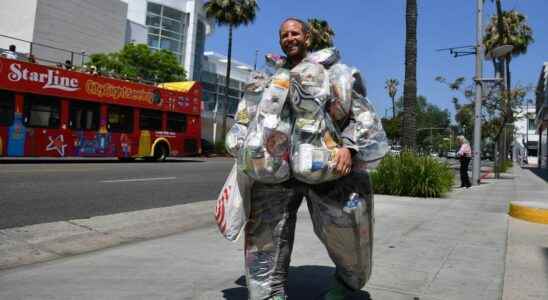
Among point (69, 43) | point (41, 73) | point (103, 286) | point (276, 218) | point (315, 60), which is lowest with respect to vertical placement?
point (103, 286)

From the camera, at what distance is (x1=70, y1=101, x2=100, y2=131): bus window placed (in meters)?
16.8

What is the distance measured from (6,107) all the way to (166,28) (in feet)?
151

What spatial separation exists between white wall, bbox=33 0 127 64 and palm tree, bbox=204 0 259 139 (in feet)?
48.2

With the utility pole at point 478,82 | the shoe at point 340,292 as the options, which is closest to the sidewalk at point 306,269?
the shoe at point 340,292

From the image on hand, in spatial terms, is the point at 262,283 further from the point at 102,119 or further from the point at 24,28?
the point at 24,28

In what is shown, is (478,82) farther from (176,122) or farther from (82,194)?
(82,194)

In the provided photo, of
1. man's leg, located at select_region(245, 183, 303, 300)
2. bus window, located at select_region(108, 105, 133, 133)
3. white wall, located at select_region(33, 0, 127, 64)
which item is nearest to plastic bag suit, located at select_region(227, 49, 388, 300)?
man's leg, located at select_region(245, 183, 303, 300)

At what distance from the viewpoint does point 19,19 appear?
42.1 m

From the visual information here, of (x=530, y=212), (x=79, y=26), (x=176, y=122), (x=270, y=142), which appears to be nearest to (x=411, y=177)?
(x=530, y=212)

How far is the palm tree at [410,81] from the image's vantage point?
12.2m

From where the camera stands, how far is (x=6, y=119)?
1474cm

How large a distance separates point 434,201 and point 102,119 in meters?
12.6

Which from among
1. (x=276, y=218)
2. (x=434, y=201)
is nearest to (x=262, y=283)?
(x=276, y=218)

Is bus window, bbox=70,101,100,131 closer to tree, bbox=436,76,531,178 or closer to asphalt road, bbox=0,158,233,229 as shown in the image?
asphalt road, bbox=0,158,233,229
